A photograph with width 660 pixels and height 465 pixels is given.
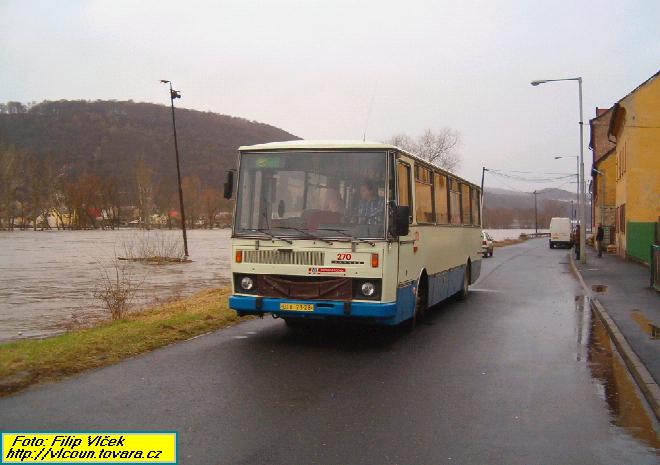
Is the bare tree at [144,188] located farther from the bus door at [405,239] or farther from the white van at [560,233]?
the bus door at [405,239]

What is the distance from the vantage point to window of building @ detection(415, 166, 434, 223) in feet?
37.5

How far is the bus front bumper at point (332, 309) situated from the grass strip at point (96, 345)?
5.11ft

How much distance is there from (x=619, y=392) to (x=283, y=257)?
4.65 metres

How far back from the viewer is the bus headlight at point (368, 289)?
9.59 metres

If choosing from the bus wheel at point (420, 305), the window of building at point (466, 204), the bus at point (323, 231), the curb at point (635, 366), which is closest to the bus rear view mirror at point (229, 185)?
the bus at point (323, 231)

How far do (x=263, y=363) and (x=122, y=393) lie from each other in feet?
6.97

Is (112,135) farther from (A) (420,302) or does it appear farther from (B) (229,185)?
(B) (229,185)

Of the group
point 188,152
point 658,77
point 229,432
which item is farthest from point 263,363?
point 188,152

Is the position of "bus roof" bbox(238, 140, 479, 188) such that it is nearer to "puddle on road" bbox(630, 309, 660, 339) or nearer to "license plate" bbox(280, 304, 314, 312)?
"license plate" bbox(280, 304, 314, 312)

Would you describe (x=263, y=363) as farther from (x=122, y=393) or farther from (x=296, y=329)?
(x=296, y=329)

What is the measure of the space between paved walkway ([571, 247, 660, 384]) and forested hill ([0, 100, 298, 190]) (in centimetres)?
9519

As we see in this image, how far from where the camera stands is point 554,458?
17.2ft

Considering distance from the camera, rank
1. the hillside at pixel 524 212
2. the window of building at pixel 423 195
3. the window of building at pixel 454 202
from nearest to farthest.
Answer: the window of building at pixel 423 195 < the window of building at pixel 454 202 < the hillside at pixel 524 212

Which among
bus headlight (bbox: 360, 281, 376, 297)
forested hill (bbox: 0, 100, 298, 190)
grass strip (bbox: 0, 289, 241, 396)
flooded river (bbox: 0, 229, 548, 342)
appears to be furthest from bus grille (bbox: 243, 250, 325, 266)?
forested hill (bbox: 0, 100, 298, 190)
